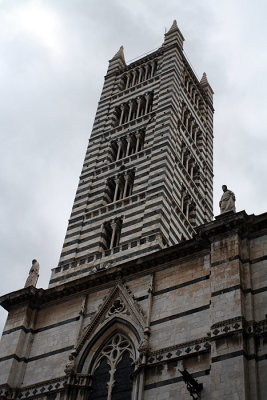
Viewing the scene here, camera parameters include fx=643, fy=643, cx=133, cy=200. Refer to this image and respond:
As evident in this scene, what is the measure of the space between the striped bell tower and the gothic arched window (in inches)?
258

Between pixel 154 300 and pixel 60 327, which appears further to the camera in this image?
pixel 60 327

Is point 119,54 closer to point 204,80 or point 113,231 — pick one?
point 204,80

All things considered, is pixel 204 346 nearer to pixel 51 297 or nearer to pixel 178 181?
pixel 51 297

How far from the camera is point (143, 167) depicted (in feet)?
96.7

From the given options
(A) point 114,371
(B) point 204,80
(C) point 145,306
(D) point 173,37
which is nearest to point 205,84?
(B) point 204,80

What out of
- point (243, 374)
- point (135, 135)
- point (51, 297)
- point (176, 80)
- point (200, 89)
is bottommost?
point (243, 374)

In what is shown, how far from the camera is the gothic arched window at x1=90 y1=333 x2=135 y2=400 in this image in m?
17.7

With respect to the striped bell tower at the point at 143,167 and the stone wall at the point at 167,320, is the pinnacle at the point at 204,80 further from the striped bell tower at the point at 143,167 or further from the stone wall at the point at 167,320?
the stone wall at the point at 167,320

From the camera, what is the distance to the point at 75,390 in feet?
60.1

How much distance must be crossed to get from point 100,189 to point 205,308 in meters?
13.4

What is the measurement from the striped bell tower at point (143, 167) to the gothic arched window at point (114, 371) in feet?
21.5

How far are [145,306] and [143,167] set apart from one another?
11422mm

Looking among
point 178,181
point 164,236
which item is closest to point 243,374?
point 164,236

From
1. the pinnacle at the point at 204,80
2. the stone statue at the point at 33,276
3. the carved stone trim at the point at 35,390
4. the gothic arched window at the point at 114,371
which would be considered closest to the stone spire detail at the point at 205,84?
the pinnacle at the point at 204,80
